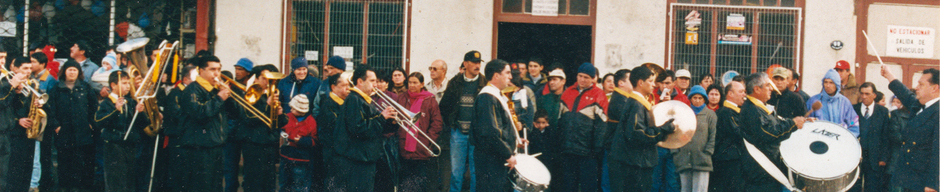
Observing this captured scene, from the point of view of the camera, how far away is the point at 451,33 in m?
10.0

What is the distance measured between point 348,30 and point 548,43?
3442 mm

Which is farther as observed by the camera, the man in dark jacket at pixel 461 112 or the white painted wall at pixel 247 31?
the white painted wall at pixel 247 31

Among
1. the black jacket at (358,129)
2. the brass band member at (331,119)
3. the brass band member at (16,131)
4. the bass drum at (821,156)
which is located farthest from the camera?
the bass drum at (821,156)

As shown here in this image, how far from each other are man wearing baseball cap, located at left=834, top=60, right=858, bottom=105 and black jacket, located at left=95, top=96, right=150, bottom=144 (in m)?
8.17

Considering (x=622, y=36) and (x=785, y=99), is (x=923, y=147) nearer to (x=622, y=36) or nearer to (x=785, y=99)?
(x=785, y=99)

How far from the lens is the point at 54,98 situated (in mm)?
7633

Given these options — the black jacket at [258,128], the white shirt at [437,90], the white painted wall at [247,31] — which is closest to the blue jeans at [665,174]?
the white shirt at [437,90]

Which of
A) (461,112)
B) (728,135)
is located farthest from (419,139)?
(728,135)

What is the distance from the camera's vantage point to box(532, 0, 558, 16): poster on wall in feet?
33.2

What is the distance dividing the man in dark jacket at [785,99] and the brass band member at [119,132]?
6260mm

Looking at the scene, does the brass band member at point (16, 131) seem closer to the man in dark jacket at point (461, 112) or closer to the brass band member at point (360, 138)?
the brass band member at point (360, 138)

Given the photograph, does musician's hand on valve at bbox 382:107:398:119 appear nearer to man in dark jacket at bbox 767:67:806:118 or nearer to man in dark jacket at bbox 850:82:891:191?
man in dark jacket at bbox 767:67:806:118

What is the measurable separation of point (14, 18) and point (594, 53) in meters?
7.77

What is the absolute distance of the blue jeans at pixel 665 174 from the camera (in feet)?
25.6
